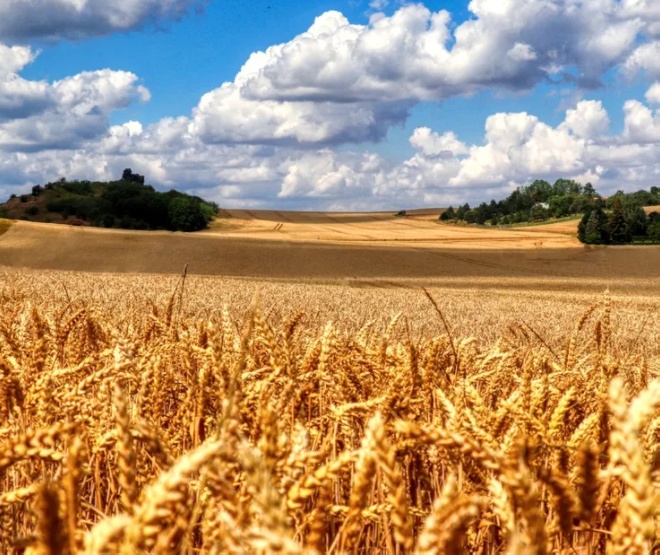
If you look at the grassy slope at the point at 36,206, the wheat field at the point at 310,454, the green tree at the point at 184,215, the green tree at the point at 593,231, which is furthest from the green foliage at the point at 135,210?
the wheat field at the point at 310,454

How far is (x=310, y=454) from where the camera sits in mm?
1285

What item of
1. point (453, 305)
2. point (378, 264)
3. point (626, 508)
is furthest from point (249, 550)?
point (378, 264)

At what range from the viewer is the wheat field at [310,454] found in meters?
0.89

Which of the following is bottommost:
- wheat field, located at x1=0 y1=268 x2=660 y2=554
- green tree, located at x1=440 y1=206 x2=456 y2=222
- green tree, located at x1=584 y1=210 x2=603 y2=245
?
wheat field, located at x1=0 y1=268 x2=660 y2=554

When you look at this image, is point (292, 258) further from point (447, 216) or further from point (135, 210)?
point (447, 216)

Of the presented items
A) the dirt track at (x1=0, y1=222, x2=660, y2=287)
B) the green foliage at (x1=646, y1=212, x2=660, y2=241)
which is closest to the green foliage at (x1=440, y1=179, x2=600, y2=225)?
the green foliage at (x1=646, y1=212, x2=660, y2=241)

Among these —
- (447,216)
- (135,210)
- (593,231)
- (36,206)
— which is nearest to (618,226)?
(593,231)

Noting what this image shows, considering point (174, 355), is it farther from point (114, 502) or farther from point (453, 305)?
point (453, 305)

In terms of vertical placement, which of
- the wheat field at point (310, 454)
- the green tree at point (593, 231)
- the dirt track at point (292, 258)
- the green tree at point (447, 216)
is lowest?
the dirt track at point (292, 258)

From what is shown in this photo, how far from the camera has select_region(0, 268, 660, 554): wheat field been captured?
2.93 feet

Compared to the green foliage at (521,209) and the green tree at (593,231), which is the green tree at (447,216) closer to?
the green foliage at (521,209)

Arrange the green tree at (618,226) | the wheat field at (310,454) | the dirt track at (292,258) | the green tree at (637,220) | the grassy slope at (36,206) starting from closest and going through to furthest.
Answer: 1. the wheat field at (310,454)
2. the dirt track at (292,258)
3. the green tree at (618,226)
4. the green tree at (637,220)
5. the grassy slope at (36,206)

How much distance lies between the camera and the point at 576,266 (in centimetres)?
5197

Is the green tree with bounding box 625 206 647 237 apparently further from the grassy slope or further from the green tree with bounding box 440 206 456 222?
the grassy slope
